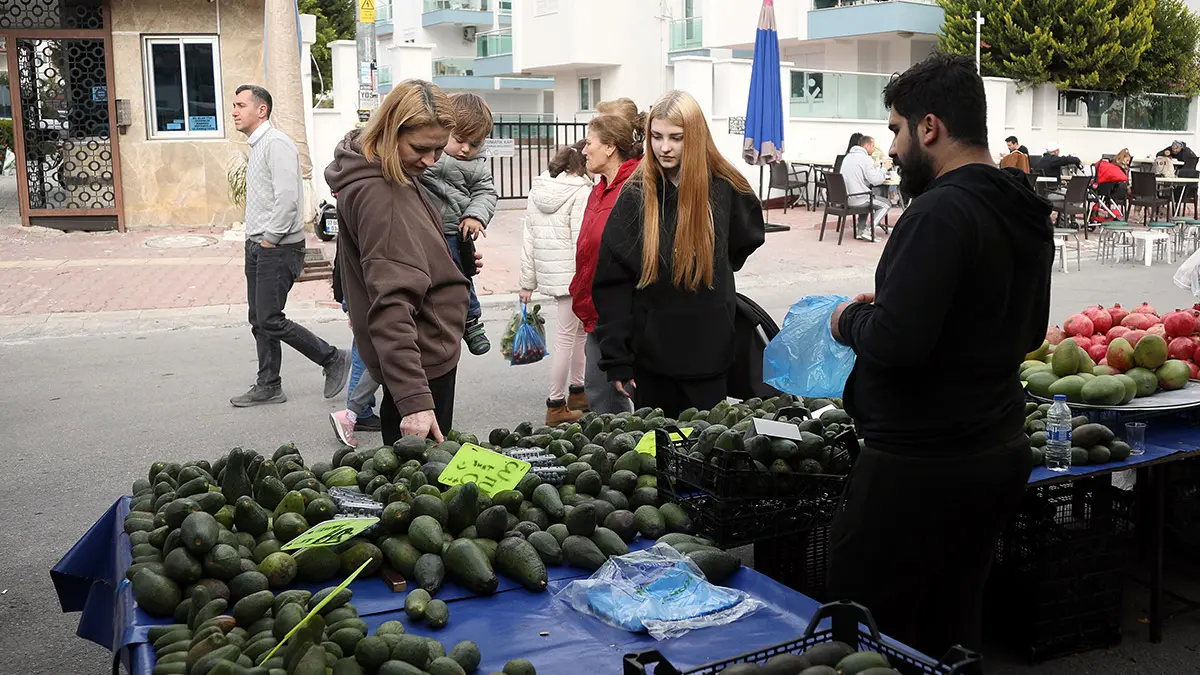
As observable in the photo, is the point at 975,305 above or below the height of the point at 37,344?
above

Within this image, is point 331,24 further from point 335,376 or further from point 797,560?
point 797,560

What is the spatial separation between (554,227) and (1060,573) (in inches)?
171

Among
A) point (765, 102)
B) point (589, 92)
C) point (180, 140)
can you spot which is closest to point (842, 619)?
point (765, 102)

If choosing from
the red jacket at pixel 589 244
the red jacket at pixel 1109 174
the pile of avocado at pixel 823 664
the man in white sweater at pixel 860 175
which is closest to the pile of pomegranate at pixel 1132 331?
the red jacket at pixel 589 244

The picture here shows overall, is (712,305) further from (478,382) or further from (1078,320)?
(478,382)

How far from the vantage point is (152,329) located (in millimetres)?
10867

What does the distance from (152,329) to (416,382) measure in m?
7.95

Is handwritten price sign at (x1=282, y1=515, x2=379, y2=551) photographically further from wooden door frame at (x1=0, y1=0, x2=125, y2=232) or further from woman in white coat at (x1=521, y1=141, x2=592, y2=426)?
wooden door frame at (x1=0, y1=0, x2=125, y2=232)

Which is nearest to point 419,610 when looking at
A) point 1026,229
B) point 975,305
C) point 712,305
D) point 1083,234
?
point 975,305

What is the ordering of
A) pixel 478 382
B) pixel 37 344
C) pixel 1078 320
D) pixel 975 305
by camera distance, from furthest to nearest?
1. pixel 37 344
2. pixel 478 382
3. pixel 1078 320
4. pixel 975 305

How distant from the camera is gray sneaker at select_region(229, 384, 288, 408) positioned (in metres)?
8.04

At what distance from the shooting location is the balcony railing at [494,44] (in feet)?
160

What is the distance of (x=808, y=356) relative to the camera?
3584 millimetres

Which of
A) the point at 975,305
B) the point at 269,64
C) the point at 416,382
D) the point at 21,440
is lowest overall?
the point at 21,440
